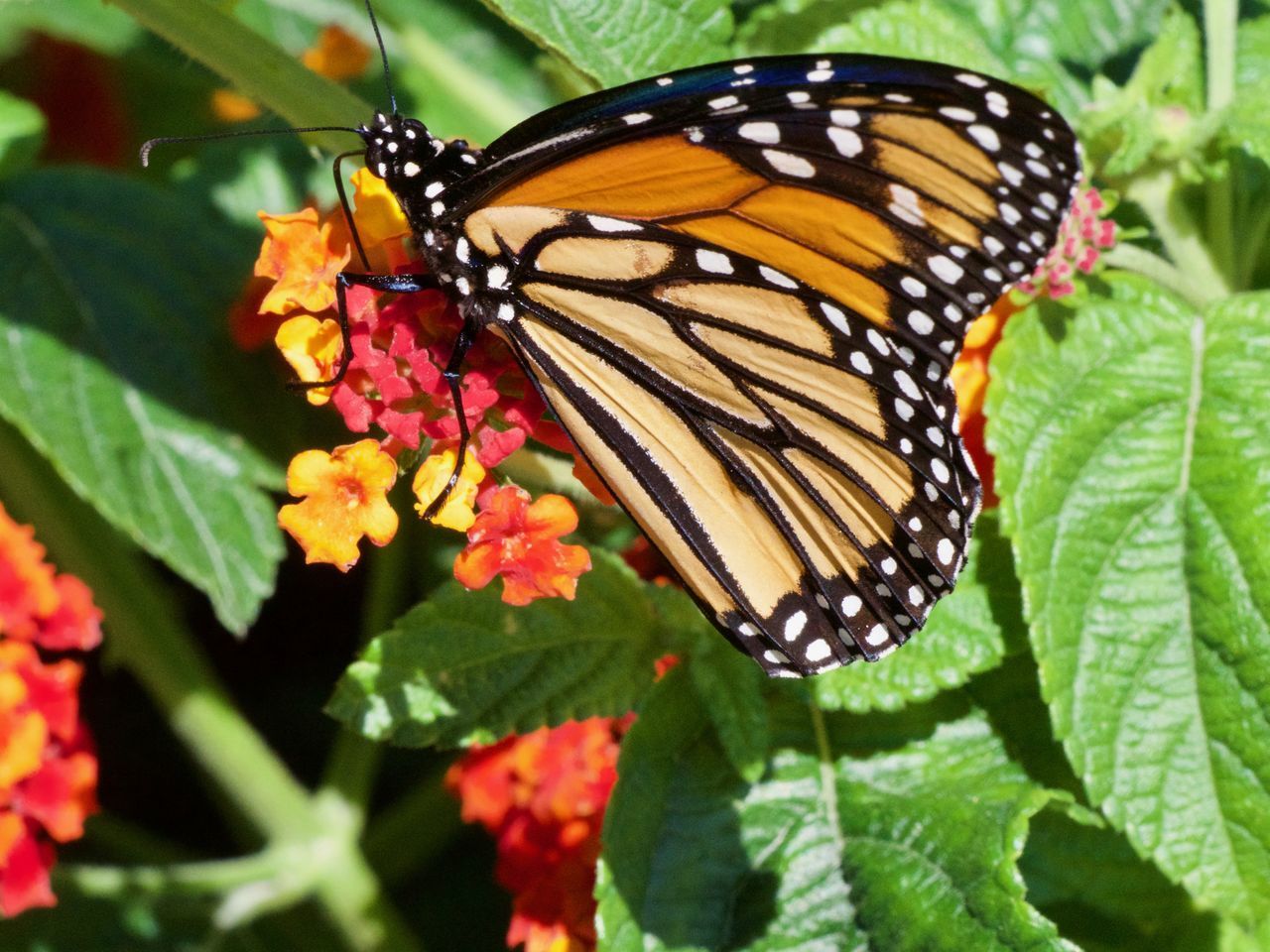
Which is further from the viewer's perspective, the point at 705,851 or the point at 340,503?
the point at 705,851

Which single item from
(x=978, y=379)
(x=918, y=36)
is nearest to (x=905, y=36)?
(x=918, y=36)

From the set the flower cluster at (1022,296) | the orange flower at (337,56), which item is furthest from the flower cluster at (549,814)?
the orange flower at (337,56)

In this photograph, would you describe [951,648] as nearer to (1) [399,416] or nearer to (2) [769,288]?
(2) [769,288]

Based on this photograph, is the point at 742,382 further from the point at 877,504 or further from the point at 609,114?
the point at 609,114

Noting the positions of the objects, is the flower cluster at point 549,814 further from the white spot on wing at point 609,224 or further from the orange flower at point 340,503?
the white spot on wing at point 609,224

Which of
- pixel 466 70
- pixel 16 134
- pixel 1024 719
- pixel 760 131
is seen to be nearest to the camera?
pixel 760 131
